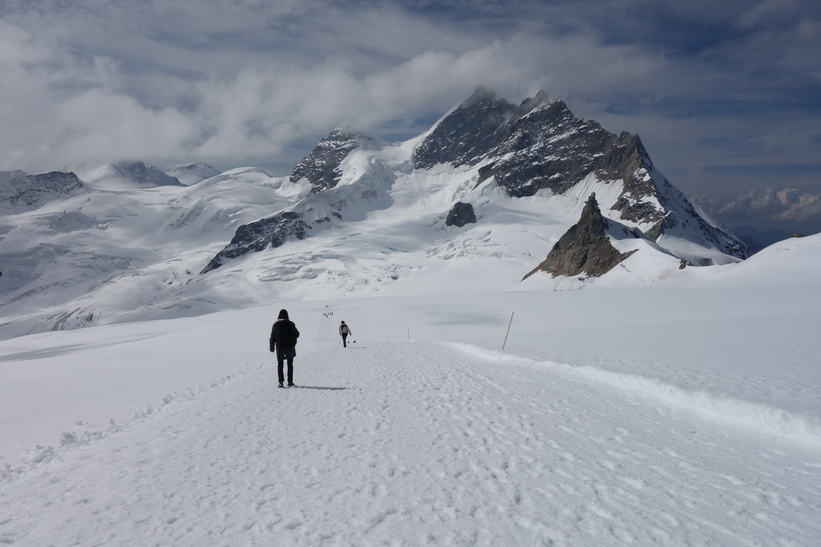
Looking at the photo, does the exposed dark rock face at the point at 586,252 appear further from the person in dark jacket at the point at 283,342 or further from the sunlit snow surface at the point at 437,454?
the person in dark jacket at the point at 283,342

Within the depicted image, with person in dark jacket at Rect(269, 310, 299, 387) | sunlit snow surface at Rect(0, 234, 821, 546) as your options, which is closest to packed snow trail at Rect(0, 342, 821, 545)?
sunlit snow surface at Rect(0, 234, 821, 546)

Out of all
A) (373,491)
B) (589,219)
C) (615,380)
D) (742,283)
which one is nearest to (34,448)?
(373,491)

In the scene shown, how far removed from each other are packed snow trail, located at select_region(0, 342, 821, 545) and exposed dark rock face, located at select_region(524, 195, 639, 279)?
10386 cm

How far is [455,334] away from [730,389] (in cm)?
3295

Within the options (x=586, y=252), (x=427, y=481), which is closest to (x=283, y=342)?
(x=427, y=481)

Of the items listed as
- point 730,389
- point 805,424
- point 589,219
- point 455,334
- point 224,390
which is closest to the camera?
point 805,424

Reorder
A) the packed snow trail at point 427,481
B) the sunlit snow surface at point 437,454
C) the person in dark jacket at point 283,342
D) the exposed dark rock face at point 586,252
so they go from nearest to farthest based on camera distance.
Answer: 1. the packed snow trail at point 427,481
2. the sunlit snow surface at point 437,454
3. the person in dark jacket at point 283,342
4. the exposed dark rock face at point 586,252

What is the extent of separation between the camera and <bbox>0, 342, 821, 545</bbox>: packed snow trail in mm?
4996

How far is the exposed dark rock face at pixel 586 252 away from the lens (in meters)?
109

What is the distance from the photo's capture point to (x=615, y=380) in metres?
12.3

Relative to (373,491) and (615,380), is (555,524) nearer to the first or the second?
(373,491)

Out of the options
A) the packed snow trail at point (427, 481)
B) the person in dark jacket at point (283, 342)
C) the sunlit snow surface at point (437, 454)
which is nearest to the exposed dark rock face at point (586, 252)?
the sunlit snow surface at point (437, 454)

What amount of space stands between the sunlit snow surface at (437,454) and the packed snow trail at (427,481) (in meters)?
0.03

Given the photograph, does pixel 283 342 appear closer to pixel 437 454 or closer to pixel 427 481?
pixel 437 454
